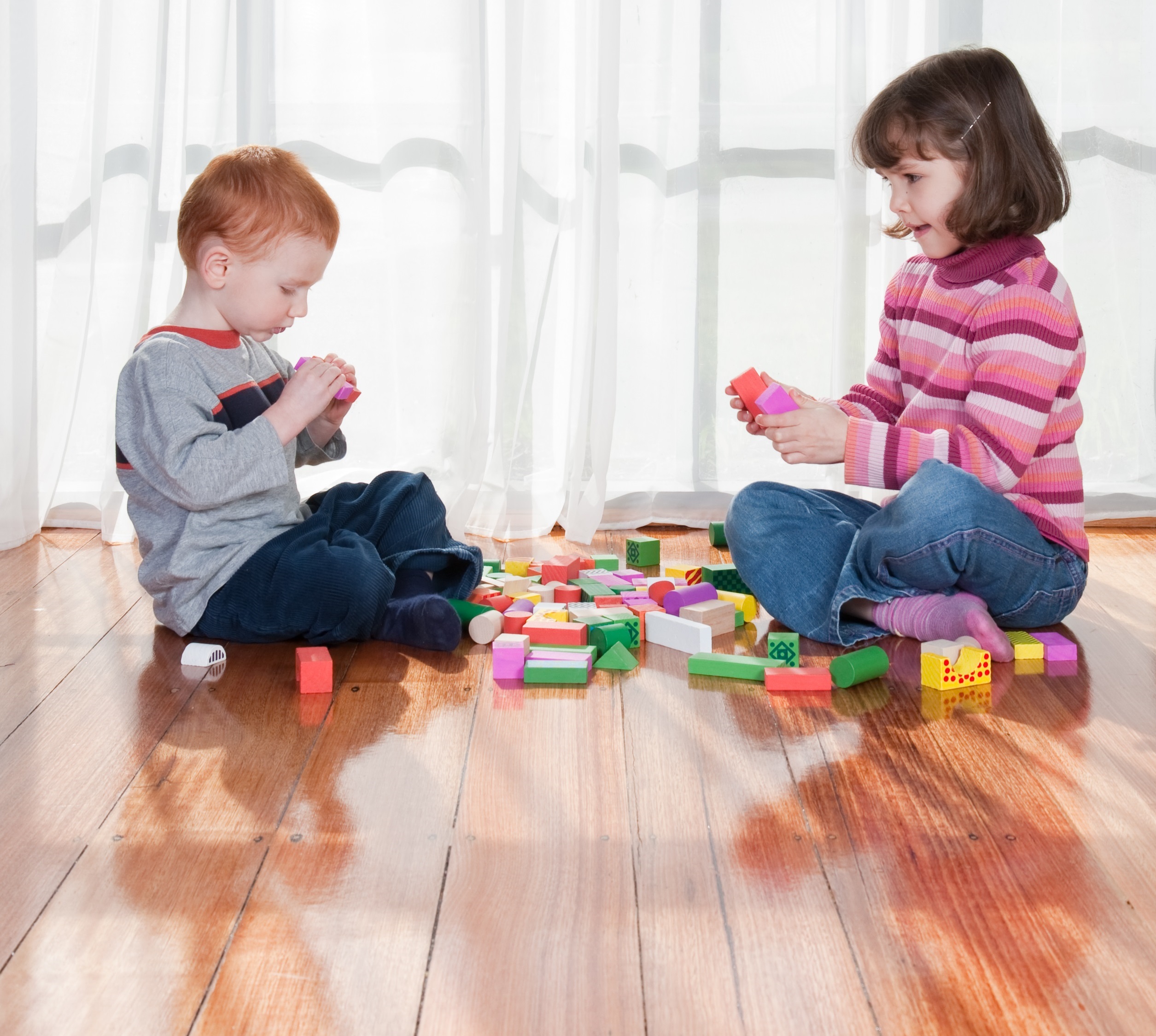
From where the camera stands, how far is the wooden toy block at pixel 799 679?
4.47 ft

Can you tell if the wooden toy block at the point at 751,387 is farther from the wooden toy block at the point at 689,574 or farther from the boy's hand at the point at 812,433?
the wooden toy block at the point at 689,574

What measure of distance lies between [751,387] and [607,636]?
374 mm

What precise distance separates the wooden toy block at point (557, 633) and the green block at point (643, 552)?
458 mm

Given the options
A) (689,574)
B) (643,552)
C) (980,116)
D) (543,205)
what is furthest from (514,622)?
(543,205)

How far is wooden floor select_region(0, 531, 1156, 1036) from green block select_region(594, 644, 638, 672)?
0.13 feet

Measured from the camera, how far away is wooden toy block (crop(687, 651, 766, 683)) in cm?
141

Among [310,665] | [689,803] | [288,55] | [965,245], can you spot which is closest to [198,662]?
[310,665]

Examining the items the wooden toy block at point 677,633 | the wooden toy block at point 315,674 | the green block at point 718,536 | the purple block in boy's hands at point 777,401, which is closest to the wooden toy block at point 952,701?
the wooden toy block at point 677,633

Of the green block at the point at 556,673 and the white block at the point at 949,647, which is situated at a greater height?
the white block at the point at 949,647

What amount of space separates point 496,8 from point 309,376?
3.18 feet

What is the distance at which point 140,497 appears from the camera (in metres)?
1.57

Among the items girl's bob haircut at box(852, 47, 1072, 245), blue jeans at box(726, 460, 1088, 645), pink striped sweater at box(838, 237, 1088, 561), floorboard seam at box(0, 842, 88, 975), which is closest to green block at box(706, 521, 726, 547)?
blue jeans at box(726, 460, 1088, 645)

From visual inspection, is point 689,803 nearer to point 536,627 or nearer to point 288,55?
point 536,627

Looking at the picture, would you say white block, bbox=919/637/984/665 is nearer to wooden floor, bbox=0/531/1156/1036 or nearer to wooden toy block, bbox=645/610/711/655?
wooden floor, bbox=0/531/1156/1036
